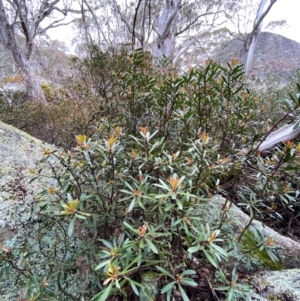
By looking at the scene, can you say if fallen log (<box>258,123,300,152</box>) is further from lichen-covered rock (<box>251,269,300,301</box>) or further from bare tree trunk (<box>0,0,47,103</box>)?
bare tree trunk (<box>0,0,47,103</box>)

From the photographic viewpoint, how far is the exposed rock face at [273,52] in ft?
47.4

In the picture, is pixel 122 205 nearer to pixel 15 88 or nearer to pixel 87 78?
pixel 87 78

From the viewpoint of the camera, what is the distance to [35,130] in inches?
149

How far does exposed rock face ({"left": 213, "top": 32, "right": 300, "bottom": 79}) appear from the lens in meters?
14.4

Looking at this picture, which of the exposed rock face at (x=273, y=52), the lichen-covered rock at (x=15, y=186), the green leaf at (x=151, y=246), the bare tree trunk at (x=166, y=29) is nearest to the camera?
the green leaf at (x=151, y=246)

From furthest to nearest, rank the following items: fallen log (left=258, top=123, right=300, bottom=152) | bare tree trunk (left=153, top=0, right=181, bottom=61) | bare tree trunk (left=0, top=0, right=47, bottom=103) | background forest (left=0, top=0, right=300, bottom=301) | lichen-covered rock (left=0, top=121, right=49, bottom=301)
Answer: bare tree trunk (left=0, top=0, right=47, bottom=103) → bare tree trunk (left=153, top=0, right=181, bottom=61) → fallen log (left=258, top=123, right=300, bottom=152) → lichen-covered rock (left=0, top=121, right=49, bottom=301) → background forest (left=0, top=0, right=300, bottom=301)

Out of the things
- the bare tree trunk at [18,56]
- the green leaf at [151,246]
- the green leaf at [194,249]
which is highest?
the bare tree trunk at [18,56]

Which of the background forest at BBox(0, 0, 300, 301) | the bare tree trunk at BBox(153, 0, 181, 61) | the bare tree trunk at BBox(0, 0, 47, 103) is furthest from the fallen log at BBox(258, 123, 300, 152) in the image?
the bare tree trunk at BBox(0, 0, 47, 103)

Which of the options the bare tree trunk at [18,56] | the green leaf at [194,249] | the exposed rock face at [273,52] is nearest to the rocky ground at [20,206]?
the green leaf at [194,249]

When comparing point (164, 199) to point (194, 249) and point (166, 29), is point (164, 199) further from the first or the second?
point (166, 29)

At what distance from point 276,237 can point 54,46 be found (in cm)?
1596

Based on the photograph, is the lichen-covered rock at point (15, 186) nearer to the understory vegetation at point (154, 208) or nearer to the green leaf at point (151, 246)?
the understory vegetation at point (154, 208)

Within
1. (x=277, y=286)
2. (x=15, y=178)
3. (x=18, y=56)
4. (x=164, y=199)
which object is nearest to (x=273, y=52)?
(x=18, y=56)

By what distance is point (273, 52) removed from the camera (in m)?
15.0
